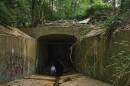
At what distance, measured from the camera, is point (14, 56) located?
497 inches

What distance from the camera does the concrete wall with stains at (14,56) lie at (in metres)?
11.2

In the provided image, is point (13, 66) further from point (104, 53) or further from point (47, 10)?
point (47, 10)

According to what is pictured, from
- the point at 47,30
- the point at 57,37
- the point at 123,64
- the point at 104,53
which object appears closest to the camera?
the point at 123,64

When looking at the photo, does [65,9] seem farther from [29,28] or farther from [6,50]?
[6,50]

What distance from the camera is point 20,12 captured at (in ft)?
58.7

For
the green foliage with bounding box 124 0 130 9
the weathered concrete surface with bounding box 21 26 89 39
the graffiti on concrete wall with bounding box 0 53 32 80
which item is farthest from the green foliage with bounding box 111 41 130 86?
the weathered concrete surface with bounding box 21 26 89 39

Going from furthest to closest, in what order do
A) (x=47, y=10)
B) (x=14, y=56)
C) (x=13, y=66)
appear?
1. (x=47, y=10)
2. (x=14, y=56)
3. (x=13, y=66)

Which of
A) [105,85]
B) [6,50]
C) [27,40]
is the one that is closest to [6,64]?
[6,50]

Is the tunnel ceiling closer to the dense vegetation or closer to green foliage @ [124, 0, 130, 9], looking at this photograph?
the dense vegetation

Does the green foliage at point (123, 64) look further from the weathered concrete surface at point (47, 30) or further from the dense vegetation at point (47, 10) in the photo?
the weathered concrete surface at point (47, 30)

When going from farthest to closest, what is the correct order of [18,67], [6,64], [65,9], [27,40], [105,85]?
1. [65,9]
2. [27,40]
3. [18,67]
4. [6,64]
5. [105,85]

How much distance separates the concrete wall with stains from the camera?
11211 millimetres

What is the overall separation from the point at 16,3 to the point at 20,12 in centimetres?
148

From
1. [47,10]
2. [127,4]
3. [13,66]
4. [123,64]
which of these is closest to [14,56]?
[13,66]
